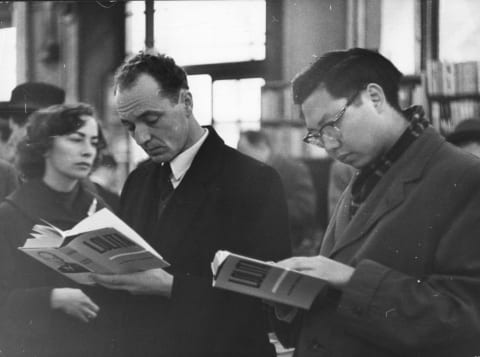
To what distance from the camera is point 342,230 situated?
5.42 feet

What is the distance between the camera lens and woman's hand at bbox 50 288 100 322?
7.02 ft

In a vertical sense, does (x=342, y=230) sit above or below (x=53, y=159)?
below

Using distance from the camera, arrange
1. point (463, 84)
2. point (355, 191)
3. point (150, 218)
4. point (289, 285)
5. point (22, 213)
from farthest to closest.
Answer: point (22, 213), point (150, 218), point (463, 84), point (355, 191), point (289, 285)

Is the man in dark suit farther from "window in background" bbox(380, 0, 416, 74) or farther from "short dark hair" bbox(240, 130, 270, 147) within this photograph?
"window in background" bbox(380, 0, 416, 74)

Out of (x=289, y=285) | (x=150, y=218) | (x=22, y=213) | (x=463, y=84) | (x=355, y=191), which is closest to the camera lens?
(x=289, y=285)

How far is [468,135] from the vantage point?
1.86 m

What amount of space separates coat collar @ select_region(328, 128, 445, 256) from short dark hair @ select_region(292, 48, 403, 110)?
118mm

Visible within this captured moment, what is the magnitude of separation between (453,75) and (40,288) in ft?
4.96

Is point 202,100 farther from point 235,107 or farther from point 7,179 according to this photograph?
point 7,179

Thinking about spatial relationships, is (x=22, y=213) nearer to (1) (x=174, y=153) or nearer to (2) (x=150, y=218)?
(2) (x=150, y=218)

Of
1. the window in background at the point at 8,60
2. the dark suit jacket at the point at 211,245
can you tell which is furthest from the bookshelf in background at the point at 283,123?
the window in background at the point at 8,60

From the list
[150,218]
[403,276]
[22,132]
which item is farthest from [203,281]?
[22,132]

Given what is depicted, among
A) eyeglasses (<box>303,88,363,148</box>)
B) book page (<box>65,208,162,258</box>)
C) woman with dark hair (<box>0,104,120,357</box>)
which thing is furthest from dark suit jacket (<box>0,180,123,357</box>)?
eyeglasses (<box>303,88,363,148</box>)

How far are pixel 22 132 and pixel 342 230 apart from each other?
123 centimetres
